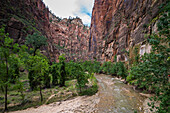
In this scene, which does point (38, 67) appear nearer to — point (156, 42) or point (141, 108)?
point (156, 42)

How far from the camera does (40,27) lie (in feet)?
155

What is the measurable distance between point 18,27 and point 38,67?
3165 centimetres

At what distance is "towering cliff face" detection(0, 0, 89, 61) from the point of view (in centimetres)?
2948

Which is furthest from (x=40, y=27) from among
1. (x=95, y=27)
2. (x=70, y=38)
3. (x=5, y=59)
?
(x=70, y=38)

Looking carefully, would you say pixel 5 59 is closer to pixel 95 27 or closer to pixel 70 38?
pixel 95 27

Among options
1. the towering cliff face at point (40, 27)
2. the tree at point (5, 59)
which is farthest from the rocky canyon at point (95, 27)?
the tree at point (5, 59)

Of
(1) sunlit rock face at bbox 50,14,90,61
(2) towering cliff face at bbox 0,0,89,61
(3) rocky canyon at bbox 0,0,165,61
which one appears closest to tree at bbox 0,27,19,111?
(3) rocky canyon at bbox 0,0,165,61

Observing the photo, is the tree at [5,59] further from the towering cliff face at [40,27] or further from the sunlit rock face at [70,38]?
the sunlit rock face at [70,38]

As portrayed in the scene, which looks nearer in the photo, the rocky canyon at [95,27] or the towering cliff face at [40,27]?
the rocky canyon at [95,27]

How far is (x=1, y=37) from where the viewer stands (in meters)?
7.78

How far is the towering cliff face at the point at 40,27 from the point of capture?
2948 centimetres

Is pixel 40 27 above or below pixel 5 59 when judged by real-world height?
above

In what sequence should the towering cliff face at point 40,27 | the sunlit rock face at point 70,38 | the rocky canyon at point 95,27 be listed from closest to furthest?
the rocky canyon at point 95,27 → the towering cliff face at point 40,27 → the sunlit rock face at point 70,38

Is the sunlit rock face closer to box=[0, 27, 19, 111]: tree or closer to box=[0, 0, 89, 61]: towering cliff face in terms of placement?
box=[0, 0, 89, 61]: towering cliff face
